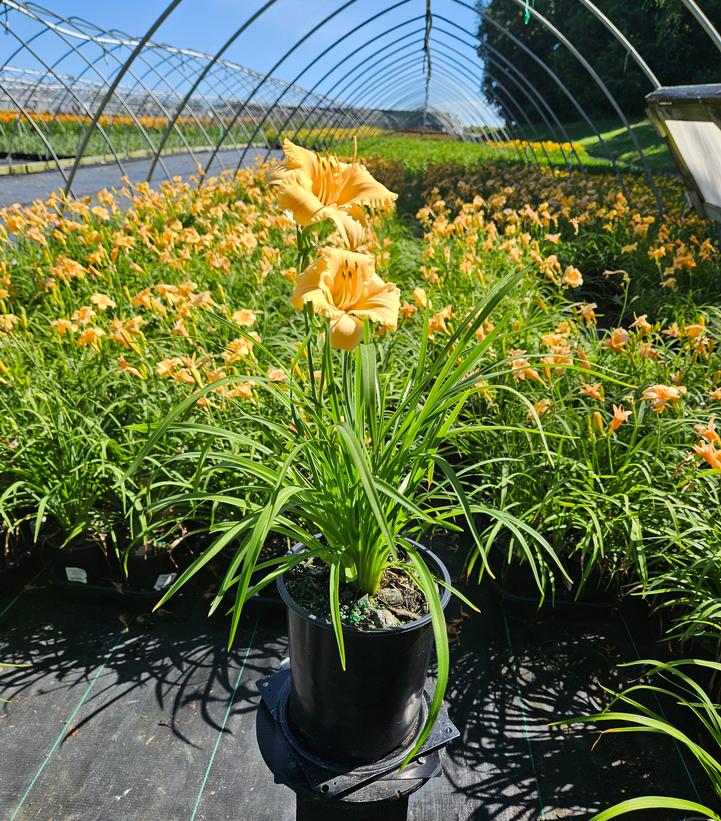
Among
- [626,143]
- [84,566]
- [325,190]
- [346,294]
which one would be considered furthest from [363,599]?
[626,143]

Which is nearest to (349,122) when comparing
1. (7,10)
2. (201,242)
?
(7,10)

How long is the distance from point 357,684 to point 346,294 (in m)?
0.78

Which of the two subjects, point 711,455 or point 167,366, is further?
point 167,366

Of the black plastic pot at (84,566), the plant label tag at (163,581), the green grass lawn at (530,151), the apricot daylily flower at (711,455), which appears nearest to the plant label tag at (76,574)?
the black plastic pot at (84,566)

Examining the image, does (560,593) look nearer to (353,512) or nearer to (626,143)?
(353,512)

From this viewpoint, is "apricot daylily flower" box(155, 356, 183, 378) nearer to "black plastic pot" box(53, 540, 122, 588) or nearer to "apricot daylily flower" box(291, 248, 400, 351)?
"black plastic pot" box(53, 540, 122, 588)

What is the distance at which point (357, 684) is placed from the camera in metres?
1.26

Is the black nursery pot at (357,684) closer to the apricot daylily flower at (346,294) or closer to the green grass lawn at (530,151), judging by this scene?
the apricot daylily flower at (346,294)

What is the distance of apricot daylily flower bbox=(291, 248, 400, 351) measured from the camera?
102 centimetres

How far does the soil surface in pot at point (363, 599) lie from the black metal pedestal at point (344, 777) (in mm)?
275

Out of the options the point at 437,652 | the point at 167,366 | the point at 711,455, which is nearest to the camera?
the point at 437,652

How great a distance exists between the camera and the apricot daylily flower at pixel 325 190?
3.51ft

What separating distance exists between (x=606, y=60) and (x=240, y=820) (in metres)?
30.7

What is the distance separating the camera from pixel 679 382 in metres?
2.17
